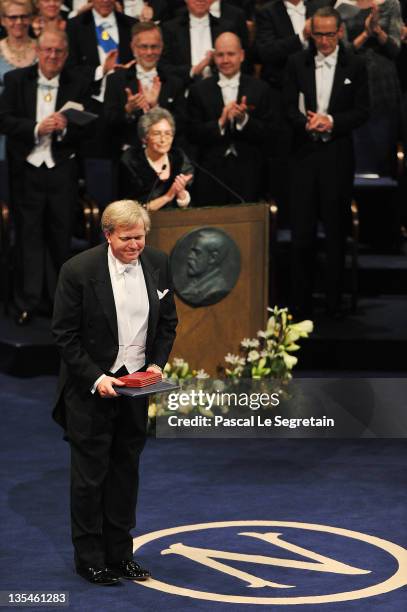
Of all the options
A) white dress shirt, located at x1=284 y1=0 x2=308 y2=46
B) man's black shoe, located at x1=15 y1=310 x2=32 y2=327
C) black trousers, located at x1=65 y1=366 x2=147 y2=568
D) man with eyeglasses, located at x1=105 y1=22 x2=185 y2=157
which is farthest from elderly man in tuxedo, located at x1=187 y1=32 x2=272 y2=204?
black trousers, located at x1=65 y1=366 x2=147 y2=568

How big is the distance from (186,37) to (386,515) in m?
4.37

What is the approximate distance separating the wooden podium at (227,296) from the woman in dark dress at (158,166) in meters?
0.17

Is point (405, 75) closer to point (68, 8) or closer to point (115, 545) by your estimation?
point (68, 8)

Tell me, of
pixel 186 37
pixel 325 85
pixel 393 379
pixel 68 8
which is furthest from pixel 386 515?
pixel 68 8

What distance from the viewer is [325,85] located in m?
9.03

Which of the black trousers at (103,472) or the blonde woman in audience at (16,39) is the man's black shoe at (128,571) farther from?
the blonde woman in audience at (16,39)

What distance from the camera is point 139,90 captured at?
891 cm

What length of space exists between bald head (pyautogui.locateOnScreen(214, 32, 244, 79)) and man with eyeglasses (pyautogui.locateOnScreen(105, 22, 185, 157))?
0.31 metres

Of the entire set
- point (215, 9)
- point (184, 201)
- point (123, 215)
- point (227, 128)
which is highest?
point (215, 9)

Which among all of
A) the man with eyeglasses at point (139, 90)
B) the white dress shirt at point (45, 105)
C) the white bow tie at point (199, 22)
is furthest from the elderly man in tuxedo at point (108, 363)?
the white bow tie at point (199, 22)

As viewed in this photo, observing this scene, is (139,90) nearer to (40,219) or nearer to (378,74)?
(40,219)

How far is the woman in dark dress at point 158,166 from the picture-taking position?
7.86m

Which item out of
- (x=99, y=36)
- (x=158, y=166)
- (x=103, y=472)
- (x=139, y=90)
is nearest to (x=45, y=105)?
(x=139, y=90)

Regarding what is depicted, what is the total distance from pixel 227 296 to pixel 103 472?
279cm
